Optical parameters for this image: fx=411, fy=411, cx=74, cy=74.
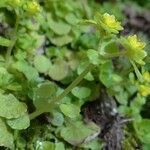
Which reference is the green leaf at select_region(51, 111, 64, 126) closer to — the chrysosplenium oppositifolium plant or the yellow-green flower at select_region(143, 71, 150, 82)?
the chrysosplenium oppositifolium plant

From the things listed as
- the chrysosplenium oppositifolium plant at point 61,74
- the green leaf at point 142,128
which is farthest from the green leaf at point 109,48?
the green leaf at point 142,128

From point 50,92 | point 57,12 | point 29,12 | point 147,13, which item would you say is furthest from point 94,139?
point 147,13

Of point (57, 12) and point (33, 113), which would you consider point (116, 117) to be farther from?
point (57, 12)

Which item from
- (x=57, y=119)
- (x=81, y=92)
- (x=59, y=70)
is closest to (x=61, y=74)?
(x=59, y=70)

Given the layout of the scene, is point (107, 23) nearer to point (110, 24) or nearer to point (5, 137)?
point (110, 24)

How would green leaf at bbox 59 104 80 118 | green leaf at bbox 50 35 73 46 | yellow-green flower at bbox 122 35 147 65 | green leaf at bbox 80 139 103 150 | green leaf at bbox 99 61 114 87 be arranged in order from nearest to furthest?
1. yellow-green flower at bbox 122 35 147 65
2. green leaf at bbox 59 104 80 118
3. green leaf at bbox 80 139 103 150
4. green leaf at bbox 99 61 114 87
5. green leaf at bbox 50 35 73 46

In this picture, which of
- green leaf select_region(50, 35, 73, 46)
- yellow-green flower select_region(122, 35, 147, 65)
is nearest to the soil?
green leaf select_region(50, 35, 73, 46)
